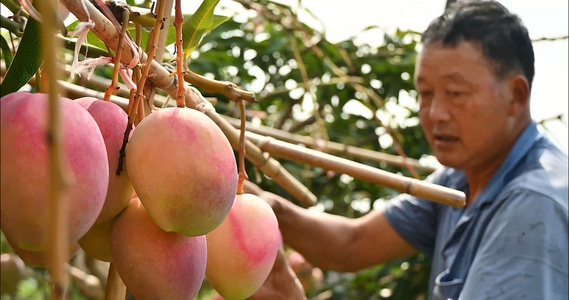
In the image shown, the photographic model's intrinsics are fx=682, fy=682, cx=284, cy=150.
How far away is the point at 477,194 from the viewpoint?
4.13 ft

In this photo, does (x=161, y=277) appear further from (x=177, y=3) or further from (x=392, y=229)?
(x=392, y=229)

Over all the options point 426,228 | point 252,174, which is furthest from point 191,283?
point 426,228

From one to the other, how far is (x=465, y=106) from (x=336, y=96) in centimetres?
55

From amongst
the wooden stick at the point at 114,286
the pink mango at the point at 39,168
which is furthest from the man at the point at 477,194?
the pink mango at the point at 39,168

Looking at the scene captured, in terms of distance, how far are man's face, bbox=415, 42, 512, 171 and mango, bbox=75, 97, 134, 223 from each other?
868 mm

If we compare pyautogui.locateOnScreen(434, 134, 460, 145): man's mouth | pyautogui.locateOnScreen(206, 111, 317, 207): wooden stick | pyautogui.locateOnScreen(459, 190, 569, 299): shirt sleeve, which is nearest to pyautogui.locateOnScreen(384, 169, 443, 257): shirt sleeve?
pyautogui.locateOnScreen(434, 134, 460, 145): man's mouth

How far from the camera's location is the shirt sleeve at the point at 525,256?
91 cm

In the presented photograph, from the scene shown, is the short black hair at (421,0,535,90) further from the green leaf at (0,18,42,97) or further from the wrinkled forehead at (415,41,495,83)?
the green leaf at (0,18,42,97)

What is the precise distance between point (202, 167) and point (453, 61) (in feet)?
2.91

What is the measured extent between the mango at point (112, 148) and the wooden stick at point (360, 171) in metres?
0.34

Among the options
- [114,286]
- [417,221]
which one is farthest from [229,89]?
[417,221]

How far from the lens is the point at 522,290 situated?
908 mm

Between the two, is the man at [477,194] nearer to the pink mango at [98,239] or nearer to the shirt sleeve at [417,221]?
the shirt sleeve at [417,221]

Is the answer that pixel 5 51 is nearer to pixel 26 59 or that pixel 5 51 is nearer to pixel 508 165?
pixel 26 59
